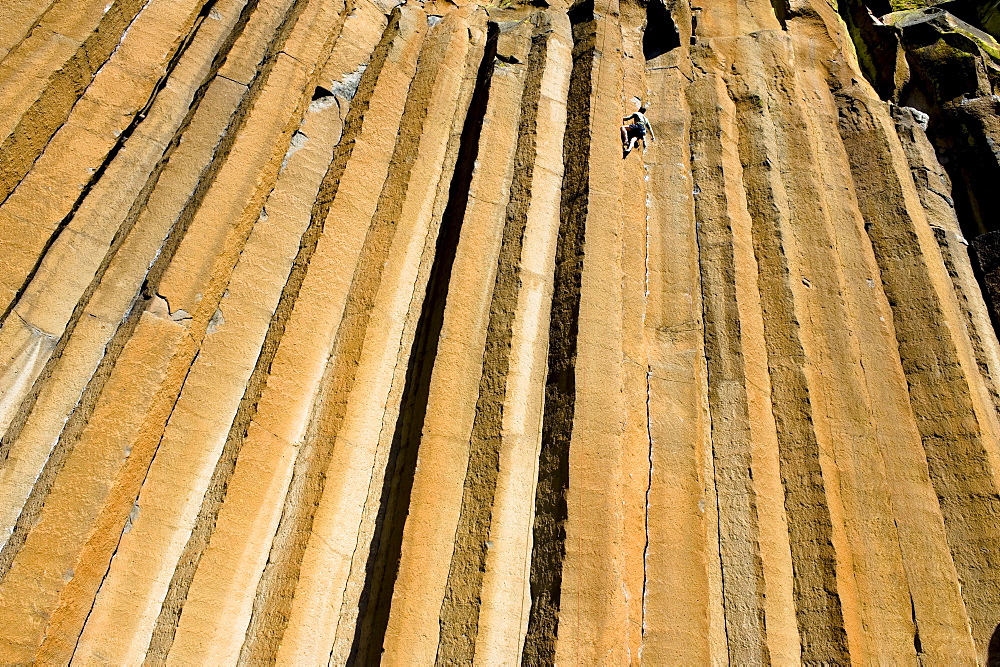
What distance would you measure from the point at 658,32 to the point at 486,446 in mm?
4443

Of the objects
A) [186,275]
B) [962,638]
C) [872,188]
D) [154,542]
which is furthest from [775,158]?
[154,542]

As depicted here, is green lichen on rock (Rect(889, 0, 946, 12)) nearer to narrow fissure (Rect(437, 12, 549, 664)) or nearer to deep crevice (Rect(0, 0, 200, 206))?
narrow fissure (Rect(437, 12, 549, 664))

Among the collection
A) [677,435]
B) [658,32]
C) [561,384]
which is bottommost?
[677,435]

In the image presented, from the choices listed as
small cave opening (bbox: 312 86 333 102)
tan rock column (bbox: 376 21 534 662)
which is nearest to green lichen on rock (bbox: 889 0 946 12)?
tan rock column (bbox: 376 21 534 662)

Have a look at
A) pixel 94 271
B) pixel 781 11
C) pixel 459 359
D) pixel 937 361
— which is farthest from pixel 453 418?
pixel 781 11

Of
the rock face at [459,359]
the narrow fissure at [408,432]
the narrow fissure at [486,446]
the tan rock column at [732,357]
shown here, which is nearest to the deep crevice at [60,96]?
the rock face at [459,359]

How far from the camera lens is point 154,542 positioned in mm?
3043

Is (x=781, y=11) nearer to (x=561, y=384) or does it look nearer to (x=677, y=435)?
(x=677, y=435)

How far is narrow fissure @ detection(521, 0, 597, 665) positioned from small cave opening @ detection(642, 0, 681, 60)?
1.24 meters

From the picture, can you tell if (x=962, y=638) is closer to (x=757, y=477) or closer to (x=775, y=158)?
(x=757, y=477)

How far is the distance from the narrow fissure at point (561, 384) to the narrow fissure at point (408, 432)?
0.62 metres

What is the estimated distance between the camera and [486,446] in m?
3.38

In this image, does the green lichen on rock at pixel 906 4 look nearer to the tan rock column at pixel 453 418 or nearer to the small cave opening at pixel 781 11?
the small cave opening at pixel 781 11

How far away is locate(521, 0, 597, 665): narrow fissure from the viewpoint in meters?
2.99
